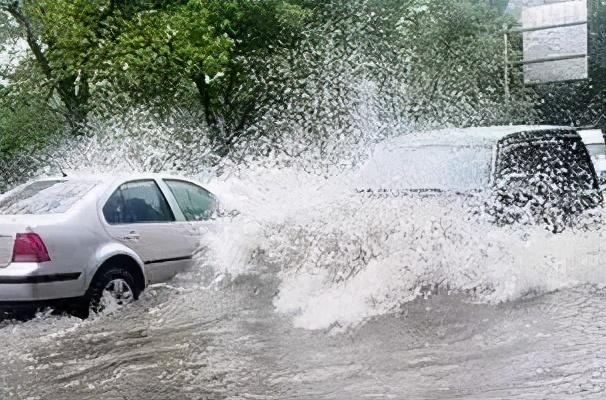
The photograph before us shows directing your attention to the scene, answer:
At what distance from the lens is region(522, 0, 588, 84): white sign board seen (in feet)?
59.8

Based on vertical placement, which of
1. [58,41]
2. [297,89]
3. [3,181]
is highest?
[58,41]

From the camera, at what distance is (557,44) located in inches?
758

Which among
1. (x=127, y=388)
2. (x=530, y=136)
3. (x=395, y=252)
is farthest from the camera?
(x=530, y=136)

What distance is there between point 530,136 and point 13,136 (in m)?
17.7

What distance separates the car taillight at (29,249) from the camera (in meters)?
6.69

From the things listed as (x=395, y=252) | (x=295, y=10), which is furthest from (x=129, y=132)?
(x=395, y=252)

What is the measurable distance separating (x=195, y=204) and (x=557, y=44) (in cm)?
1301

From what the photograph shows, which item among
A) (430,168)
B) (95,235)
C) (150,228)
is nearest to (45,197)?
(95,235)

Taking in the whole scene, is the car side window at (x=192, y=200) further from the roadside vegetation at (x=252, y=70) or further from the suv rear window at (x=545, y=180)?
the roadside vegetation at (x=252, y=70)

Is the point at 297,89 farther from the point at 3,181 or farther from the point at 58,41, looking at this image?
the point at 3,181

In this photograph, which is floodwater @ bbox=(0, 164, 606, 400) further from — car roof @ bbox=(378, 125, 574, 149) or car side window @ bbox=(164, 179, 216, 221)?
car roof @ bbox=(378, 125, 574, 149)

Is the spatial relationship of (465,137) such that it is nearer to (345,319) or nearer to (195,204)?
(345,319)

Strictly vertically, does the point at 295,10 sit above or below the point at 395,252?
above

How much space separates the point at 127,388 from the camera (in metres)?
4.86
